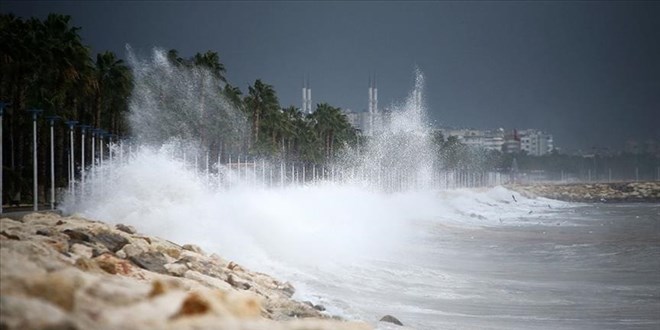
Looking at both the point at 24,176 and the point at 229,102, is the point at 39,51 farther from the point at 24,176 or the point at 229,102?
the point at 229,102

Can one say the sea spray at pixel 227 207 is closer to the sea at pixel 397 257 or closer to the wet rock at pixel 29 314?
the sea at pixel 397 257

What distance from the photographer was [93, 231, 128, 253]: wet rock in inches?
574

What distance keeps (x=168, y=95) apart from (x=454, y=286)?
53148 millimetres

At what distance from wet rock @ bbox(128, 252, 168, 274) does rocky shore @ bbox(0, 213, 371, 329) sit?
2 cm

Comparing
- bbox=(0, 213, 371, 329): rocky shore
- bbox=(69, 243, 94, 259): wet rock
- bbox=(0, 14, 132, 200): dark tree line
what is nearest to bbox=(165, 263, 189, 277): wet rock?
bbox=(0, 213, 371, 329): rocky shore

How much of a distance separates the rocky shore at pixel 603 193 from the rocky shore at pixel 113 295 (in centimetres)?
14031

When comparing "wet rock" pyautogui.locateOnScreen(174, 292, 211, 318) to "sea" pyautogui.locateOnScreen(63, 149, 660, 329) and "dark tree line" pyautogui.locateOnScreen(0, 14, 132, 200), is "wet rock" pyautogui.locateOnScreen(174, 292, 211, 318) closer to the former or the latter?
"sea" pyautogui.locateOnScreen(63, 149, 660, 329)

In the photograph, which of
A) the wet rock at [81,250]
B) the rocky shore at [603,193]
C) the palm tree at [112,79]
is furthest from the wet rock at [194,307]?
the rocky shore at [603,193]

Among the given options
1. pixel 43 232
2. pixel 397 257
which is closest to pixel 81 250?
pixel 43 232

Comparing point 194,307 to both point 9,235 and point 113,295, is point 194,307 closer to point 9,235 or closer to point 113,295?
point 113,295

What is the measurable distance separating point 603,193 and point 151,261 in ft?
523

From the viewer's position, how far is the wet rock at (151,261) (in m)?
13.5

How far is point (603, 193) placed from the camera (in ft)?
532

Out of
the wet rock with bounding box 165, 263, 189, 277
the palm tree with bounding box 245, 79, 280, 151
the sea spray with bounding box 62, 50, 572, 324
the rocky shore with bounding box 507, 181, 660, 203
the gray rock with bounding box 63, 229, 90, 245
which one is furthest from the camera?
the rocky shore with bounding box 507, 181, 660, 203
